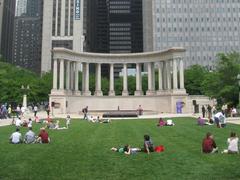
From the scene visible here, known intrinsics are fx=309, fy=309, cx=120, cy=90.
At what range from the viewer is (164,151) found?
16.7m

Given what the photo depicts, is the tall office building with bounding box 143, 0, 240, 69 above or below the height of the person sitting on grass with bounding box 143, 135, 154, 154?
above

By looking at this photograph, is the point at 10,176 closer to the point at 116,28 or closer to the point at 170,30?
the point at 170,30

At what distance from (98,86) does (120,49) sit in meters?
112

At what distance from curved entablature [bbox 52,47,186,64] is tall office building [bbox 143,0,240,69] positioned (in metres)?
66.9

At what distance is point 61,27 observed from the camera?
495 feet

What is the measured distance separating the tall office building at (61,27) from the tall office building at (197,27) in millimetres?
36213

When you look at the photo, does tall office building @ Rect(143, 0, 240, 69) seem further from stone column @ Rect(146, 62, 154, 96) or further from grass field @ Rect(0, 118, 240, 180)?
grass field @ Rect(0, 118, 240, 180)

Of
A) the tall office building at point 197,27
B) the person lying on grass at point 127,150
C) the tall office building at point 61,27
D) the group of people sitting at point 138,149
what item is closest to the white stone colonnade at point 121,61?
the group of people sitting at point 138,149

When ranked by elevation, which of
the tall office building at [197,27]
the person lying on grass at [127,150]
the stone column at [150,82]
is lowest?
the person lying on grass at [127,150]

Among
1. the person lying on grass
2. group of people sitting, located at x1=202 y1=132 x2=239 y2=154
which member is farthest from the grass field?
group of people sitting, located at x1=202 y1=132 x2=239 y2=154

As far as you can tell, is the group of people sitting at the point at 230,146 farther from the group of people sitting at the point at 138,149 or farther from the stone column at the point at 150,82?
the stone column at the point at 150,82

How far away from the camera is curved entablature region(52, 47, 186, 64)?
70812 millimetres

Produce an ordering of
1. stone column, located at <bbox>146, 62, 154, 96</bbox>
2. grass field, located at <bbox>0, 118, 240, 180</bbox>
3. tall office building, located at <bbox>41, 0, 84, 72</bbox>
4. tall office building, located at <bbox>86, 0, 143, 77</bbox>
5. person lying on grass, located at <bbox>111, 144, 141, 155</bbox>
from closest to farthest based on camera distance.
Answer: grass field, located at <bbox>0, 118, 240, 180</bbox>
person lying on grass, located at <bbox>111, 144, 141, 155</bbox>
stone column, located at <bbox>146, 62, 154, 96</bbox>
tall office building, located at <bbox>41, 0, 84, 72</bbox>
tall office building, located at <bbox>86, 0, 143, 77</bbox>

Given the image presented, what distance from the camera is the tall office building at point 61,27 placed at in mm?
148413
